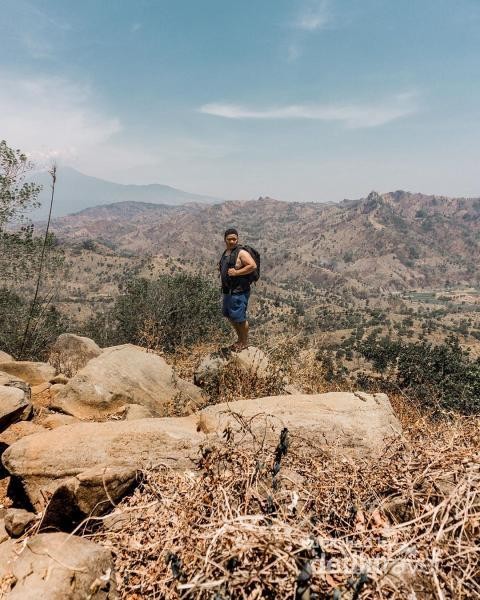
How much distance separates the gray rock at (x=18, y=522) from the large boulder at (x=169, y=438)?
0.21 meters

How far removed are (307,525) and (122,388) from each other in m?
4.82

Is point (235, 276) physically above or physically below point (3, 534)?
above

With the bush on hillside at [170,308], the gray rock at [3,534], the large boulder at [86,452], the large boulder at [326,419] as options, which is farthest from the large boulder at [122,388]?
the bush on hillside at [170,308]

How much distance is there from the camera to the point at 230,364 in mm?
7020

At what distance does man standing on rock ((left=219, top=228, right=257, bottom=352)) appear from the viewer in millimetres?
7012

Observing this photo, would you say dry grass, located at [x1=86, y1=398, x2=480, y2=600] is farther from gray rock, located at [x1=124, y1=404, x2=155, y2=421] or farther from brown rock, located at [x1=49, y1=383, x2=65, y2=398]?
brown rock, located at [x1=49, y1=383, x2=65, y2=398]

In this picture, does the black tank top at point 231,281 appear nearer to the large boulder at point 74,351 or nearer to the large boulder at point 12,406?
the large boulder at point 12,406

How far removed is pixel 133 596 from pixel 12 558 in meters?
1.03

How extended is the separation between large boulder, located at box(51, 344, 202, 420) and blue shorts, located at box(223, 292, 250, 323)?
1.53m

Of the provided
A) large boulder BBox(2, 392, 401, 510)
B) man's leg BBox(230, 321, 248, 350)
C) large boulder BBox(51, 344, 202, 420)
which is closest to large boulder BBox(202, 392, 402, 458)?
large boulder BBox(2, 392, 401, 510)

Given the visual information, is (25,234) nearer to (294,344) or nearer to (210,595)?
(294,344)

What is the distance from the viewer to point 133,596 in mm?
2568

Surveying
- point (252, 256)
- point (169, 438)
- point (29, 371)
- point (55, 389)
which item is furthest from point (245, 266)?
point (29, 371)

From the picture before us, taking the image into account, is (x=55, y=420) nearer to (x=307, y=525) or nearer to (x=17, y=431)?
(x=17, y=431)
